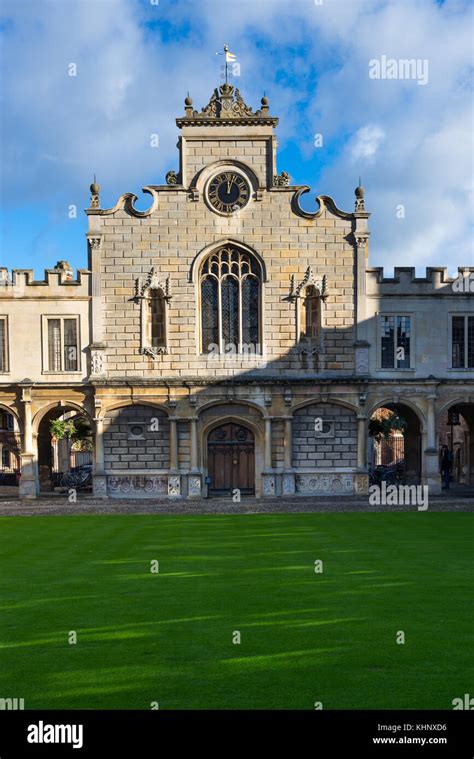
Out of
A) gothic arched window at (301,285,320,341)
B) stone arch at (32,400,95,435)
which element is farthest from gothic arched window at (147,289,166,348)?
gothic arched window at (301,285,320,341)

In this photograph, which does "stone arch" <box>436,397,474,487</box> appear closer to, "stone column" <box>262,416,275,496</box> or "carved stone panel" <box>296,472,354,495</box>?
"carved stone panel" <box>296,472,354,495</box>

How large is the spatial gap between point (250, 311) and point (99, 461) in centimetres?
950

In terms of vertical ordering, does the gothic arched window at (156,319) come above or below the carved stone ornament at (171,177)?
below

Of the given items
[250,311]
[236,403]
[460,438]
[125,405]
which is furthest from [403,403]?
[460,438]

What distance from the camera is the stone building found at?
40.3 meters

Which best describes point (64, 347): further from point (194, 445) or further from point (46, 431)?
point (194, 445)

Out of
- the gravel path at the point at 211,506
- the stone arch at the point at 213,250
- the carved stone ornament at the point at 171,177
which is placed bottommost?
the gravel path at the point at 211,506

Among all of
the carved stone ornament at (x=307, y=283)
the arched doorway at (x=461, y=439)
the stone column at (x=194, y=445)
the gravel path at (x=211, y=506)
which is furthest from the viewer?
the arched doorway at (x=461, y=439)

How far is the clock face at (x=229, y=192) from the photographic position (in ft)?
133

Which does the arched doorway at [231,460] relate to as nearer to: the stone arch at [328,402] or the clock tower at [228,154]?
the stone arch at [328,402]

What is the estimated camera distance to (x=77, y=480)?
47562mm

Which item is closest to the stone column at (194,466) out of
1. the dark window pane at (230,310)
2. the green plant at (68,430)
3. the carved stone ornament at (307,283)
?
the dark window pane at (230,310)

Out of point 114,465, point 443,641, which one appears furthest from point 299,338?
point 443,641

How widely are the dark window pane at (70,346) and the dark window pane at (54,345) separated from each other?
320 mm
